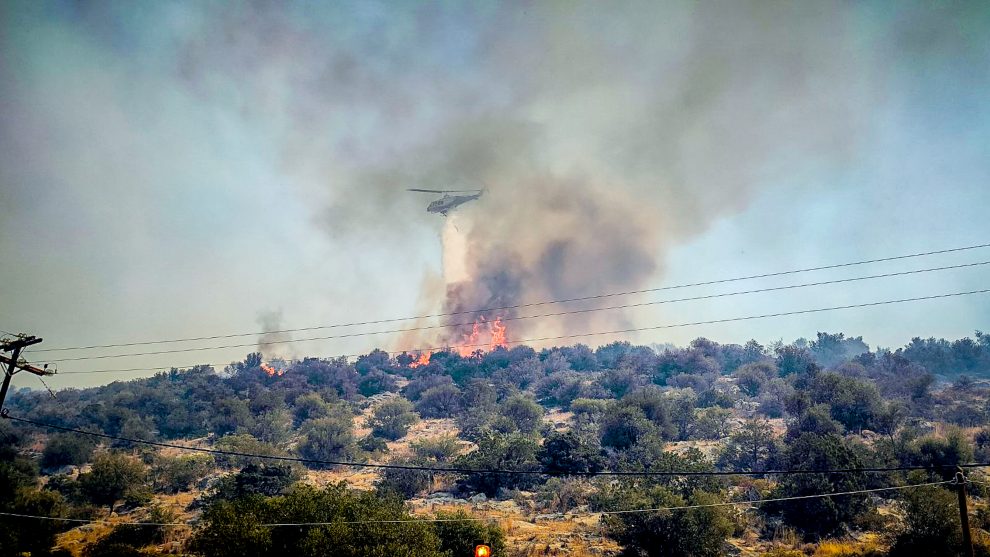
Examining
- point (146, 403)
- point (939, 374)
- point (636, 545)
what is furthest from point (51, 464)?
point (939, 374)

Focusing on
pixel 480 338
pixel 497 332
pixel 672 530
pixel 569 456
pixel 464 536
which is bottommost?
pixel 672 530

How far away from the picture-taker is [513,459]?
50.4 m

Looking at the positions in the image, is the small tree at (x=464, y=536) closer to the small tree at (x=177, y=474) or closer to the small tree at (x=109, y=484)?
the small tree at (x=109, y=484)

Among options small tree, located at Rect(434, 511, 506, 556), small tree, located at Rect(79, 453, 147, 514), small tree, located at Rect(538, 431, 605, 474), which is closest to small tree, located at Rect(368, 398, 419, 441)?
small tree, located at Rect(538, 431, 605, 474)

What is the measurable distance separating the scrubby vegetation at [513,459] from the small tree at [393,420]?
0.39 meters

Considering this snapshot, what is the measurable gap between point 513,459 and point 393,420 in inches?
1190

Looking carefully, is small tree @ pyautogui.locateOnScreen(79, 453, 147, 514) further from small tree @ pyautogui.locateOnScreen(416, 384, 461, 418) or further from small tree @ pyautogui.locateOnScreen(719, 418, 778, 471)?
small tree @ pyautogui.locateOnScreen(719, 418, 778, 471)

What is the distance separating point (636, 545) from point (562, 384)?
201ft

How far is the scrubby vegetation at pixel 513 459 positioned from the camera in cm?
3119

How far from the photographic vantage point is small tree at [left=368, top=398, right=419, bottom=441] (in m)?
72.4

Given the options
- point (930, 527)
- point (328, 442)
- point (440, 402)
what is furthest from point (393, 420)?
point (930, 527)

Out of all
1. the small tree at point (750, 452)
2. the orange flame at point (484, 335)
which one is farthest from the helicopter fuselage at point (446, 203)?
the small tree at point (750, 452)

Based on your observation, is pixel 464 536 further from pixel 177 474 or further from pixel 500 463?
pixel 177 474

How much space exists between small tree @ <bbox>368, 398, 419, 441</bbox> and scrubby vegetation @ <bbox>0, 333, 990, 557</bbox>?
1.27 feet
